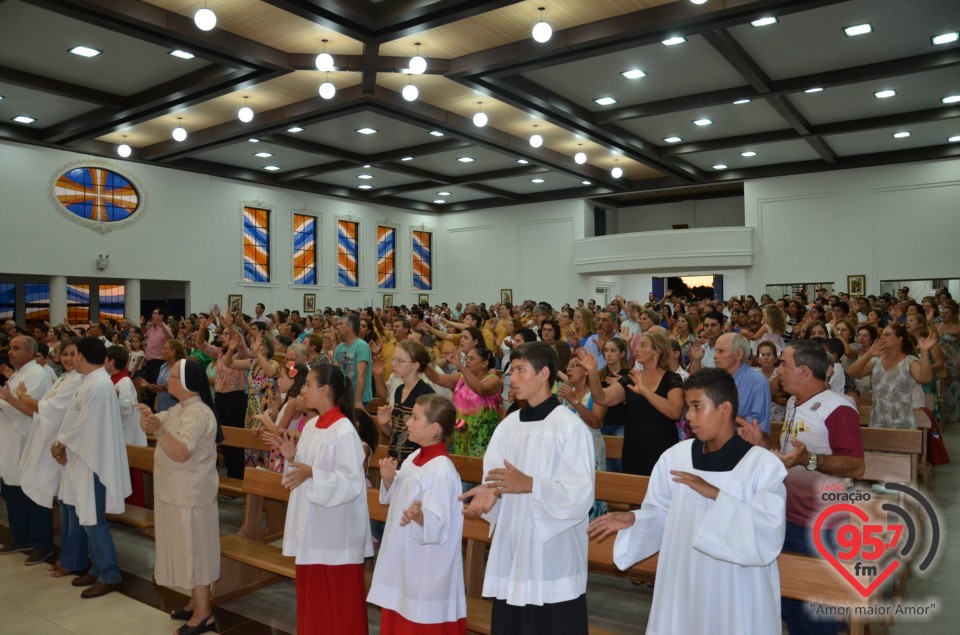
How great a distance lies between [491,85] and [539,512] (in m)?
10.4

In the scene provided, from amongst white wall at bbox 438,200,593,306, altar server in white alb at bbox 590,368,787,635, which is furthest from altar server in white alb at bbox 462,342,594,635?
white wall at bbox 438,200,593,306

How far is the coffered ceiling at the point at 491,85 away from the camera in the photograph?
9.59 metres

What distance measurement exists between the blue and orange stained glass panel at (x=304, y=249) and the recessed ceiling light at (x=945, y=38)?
16.2 m

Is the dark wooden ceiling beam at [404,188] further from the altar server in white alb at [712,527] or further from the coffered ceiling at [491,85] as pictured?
the altar server in white alb at [712,527]

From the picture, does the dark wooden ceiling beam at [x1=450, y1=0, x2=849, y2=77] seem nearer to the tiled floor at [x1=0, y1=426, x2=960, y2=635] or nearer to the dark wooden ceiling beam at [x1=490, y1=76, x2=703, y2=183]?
the dark wooden ceiling beam at [x1=490, y1=76, x2=703, y2=183]

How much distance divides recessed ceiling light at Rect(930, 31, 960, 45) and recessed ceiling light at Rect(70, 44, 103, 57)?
1267 cm

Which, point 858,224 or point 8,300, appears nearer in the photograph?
point 8,300

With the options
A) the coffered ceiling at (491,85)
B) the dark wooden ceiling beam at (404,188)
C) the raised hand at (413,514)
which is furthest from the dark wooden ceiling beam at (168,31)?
the dark wooden ceiling beam at (404,188)

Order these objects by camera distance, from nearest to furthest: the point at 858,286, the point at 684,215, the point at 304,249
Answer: the point at 858,286
the point at 304,249
the point at 684,215

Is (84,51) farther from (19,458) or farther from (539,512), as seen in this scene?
(539,512)

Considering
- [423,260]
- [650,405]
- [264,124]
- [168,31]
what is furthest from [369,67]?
[423,260]

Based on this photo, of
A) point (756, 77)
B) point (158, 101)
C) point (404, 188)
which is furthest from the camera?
point (404, 188)

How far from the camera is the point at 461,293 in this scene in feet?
82.8

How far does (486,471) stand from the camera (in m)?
3.04
